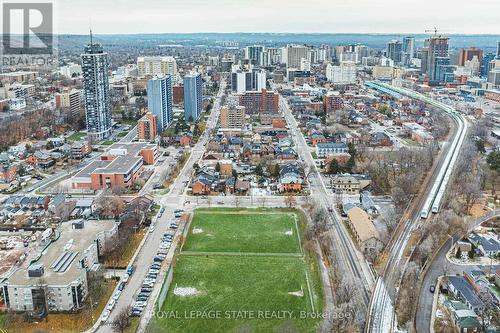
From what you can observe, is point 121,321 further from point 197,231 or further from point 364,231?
point 364,231

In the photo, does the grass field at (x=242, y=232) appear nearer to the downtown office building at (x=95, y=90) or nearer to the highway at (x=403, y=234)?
the highway at (x=403, y=234)

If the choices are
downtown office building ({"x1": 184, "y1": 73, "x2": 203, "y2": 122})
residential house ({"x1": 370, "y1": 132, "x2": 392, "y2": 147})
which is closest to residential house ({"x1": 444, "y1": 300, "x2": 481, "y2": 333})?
residential house ({"x1": 370, "y1": 132, "x2": 392, "y2": 147})

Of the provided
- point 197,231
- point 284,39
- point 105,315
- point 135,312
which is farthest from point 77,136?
point 284,39

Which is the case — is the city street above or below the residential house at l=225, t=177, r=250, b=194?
below

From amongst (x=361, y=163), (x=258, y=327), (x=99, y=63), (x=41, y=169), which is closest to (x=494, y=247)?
(x=258, y=327)

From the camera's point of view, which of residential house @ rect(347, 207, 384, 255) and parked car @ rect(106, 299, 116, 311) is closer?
parked car @ rect(106, 299, 116, 311)

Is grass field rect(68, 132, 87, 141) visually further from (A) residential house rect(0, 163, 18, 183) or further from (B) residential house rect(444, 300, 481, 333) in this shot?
(B) residential house rect(444, 300, 481, 333)

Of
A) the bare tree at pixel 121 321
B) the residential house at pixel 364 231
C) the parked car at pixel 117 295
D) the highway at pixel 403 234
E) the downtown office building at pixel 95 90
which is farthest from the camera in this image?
the downtown office building at pixel 95 90

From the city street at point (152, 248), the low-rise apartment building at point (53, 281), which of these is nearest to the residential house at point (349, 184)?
the city street at point (152, 248)

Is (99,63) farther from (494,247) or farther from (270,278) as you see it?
(494,247)
